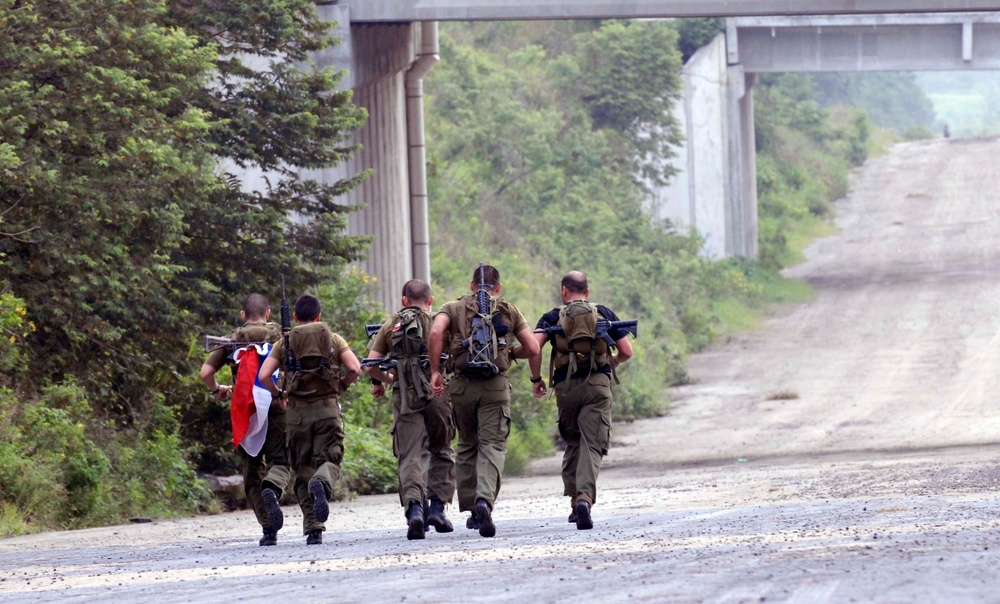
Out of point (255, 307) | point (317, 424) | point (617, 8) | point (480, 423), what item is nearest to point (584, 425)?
point (480, 423)

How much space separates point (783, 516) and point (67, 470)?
7.13 m

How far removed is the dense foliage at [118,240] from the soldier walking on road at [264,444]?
388 cm

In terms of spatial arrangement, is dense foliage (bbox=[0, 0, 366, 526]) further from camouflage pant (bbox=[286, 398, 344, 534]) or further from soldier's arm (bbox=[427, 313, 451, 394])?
soldier's arm (bbox=[427, 313, 451, 394])

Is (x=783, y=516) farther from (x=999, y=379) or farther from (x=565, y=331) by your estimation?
(x=999, y=379)

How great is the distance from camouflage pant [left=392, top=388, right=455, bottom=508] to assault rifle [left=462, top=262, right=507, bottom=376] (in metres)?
0.42

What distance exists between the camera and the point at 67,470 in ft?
47.9

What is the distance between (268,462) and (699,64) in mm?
32640

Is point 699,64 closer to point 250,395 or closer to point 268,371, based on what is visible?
point 250,395

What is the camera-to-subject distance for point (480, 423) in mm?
10680

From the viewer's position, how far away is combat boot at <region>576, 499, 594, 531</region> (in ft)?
35.0

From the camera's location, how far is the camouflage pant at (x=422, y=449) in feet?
34.7

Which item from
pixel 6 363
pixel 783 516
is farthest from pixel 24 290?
pixel 783 516

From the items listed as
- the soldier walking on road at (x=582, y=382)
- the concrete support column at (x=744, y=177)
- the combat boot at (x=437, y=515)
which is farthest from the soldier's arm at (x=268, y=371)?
the concrete support column at (x=744, y=177)

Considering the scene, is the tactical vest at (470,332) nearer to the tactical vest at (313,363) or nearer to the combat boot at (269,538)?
the tactical vest at (313,363)
